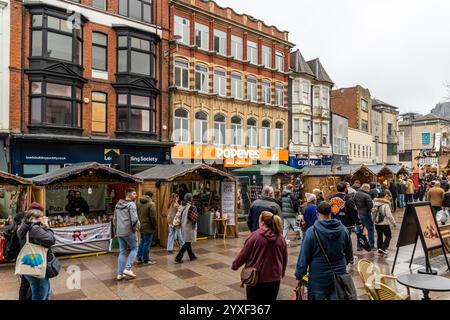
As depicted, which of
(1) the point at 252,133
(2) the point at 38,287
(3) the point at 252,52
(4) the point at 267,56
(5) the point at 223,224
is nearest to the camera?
(2) the point at 38,287

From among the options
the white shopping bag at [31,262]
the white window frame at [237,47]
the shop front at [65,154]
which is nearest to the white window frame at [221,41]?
the white window frame at [237,47]

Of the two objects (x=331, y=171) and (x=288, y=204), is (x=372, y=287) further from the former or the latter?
(x=331, y=171)

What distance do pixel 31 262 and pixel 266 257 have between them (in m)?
3.54

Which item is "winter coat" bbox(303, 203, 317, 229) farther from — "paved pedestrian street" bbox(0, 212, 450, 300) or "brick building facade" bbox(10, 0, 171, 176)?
"brick building facade" bbox(10, 0, 171, 176)

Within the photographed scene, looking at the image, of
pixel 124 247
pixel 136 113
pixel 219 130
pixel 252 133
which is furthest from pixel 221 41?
pixel 124 247

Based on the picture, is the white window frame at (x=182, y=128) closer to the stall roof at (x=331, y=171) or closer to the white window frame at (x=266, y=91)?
the white window frame at (x=266, y=91)

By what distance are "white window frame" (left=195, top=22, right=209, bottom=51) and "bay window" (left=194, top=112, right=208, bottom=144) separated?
4.90m

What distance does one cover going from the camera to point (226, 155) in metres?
25.6

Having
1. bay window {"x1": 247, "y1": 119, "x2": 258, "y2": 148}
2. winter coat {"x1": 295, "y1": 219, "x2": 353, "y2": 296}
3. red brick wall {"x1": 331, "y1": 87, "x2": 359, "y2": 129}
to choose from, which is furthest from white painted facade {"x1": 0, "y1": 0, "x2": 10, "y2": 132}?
red brick wall {"x1": 331, "y1": 87, "x2": 359, "y2": 129}

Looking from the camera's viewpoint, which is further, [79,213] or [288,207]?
[79,213]

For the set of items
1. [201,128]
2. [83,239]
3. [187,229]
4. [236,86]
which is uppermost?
[236,86]

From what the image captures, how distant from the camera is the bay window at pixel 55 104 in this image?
1753 centimetres
